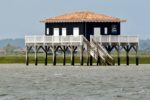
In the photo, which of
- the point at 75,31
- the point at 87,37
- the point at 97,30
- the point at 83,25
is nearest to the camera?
the point at 87,37

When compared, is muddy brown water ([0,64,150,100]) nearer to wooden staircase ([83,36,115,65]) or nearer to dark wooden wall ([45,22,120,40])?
wooden staircase ([83,36,115,65])

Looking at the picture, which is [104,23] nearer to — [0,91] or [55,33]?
[55,33]

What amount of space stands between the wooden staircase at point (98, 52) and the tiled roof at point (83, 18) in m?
3.65

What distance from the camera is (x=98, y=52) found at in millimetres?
93750

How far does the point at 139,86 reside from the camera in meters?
58.8

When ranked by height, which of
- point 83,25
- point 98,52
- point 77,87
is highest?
point 83,25

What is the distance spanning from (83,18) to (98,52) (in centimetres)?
587

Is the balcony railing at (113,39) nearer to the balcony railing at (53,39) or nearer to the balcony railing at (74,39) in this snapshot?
the balcony railing at (74,39)

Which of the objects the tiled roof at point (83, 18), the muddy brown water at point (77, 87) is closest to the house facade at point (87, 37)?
the tiled roof at point (83, 18)

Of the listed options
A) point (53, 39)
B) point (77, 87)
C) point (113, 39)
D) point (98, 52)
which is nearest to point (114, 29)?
point (113, 39)

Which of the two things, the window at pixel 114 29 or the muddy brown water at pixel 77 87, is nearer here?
the muddy brown water at pixel 77 87

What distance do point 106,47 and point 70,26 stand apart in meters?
4.89

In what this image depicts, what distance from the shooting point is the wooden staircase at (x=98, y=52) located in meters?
92.9

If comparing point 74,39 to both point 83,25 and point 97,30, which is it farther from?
point 97,30
